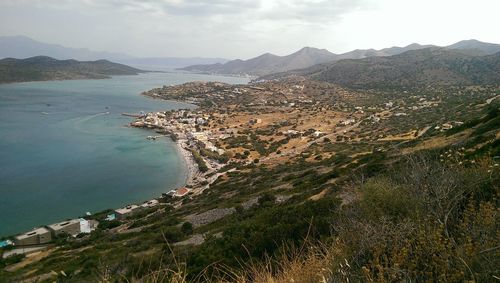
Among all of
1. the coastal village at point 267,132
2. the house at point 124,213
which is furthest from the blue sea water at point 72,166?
the house at point 124,213

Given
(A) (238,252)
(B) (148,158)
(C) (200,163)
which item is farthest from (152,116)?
(A) (238,252)

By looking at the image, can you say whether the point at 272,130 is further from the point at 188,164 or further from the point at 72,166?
the point at 72,166

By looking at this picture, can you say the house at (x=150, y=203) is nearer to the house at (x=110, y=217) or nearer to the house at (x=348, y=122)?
the house at (x=110, y=217)

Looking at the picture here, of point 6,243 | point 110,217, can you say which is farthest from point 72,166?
point 6,243

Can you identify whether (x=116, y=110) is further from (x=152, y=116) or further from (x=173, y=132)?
(x=173, y=132)

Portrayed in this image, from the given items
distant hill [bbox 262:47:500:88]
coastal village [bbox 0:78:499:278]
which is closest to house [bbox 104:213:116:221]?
coastal village [bbox 0:78:499:278]
